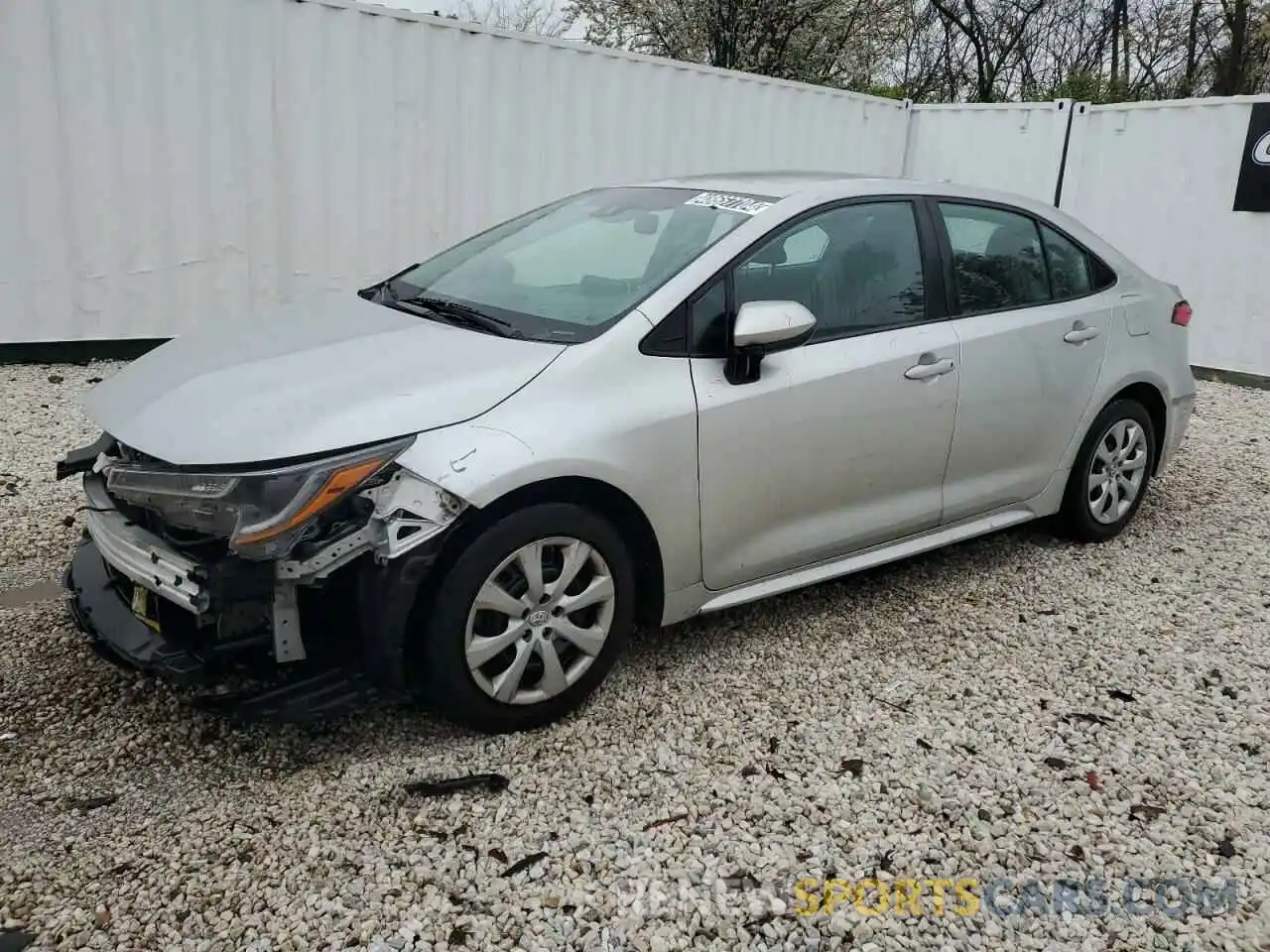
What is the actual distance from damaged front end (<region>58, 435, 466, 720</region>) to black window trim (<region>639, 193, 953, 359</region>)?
2.98 feet

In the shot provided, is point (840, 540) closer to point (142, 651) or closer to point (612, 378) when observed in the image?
point (612, 378)

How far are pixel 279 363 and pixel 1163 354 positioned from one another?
3963mm

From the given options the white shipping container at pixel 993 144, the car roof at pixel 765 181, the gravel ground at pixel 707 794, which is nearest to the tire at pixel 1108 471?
the gravel ground at pixel 707 794

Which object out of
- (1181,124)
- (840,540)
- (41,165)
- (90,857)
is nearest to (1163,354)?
(840,540)

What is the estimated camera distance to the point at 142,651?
283 cm

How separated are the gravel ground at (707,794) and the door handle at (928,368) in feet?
3.17

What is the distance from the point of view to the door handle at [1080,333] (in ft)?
14.7

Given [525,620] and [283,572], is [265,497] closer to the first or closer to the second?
[283,572]

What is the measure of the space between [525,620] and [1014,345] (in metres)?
2.38

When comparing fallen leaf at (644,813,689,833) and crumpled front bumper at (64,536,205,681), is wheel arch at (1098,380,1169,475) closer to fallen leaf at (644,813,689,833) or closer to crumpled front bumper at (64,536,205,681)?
fallen leaf at (644,813,689,833)

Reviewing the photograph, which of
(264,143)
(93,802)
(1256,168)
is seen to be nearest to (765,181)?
(93,802)

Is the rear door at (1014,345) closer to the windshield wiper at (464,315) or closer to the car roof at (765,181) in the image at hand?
the car roof at (765,181)

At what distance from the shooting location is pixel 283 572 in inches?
107

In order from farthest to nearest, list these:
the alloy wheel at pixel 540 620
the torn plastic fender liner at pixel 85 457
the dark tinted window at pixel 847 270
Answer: the dark tinted window at pixel 847 270 → the torn plastic fender liner at pixel 85 457 → the alloy wheel at pixel 540 620
